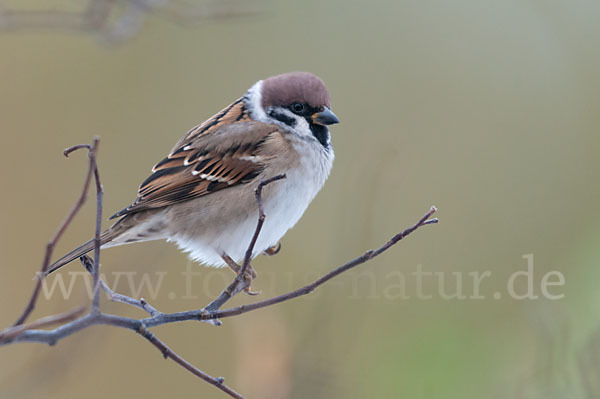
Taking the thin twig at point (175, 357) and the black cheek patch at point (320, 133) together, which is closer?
the thin twig at point (175, 357)

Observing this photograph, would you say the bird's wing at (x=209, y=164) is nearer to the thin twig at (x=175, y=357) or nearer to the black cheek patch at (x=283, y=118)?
the black cheek patch at (x=283, y=118)

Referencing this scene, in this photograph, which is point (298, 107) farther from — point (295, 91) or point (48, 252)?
point (48, 252)

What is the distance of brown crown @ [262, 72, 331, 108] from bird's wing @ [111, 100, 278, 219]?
141 millimetres

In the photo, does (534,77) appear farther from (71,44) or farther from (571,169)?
(71,44)

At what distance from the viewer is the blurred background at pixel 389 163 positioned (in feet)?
12.2

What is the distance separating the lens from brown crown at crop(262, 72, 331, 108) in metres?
3.18

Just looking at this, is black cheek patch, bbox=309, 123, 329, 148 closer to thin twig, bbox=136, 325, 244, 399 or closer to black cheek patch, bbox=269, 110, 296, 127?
black cheek patch, bbox=269, 110, 296, 127

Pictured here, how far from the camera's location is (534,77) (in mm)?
6324

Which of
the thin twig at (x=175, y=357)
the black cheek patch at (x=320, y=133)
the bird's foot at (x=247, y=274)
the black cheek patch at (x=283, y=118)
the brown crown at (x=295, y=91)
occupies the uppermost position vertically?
the brown crown at (x=295, y=91)

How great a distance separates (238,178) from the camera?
3217 mm

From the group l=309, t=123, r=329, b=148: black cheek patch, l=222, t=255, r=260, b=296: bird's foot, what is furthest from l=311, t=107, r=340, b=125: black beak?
l=222, t=255, r=260, b=296: bird's foot

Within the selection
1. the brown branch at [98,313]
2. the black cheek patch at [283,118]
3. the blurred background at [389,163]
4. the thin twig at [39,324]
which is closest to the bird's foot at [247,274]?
the blurred background at [389,163]

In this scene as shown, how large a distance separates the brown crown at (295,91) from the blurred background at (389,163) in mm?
425

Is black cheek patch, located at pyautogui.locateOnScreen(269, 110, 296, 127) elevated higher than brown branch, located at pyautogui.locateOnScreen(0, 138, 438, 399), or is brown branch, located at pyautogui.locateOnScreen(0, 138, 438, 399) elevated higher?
black cheek patch, located at pyautogui.locateOnScreen(269, 110, 296, 127)
